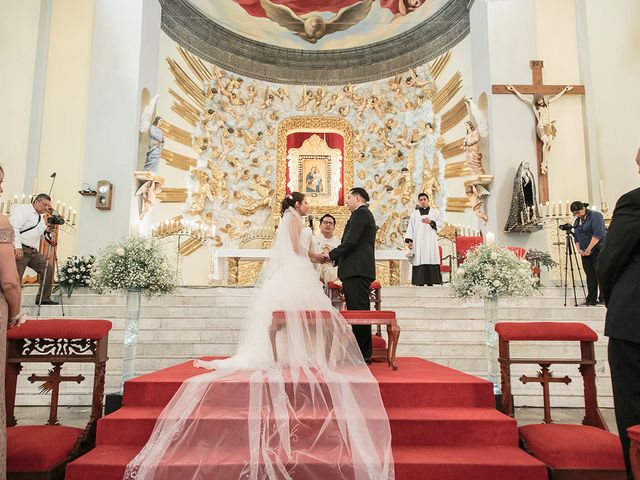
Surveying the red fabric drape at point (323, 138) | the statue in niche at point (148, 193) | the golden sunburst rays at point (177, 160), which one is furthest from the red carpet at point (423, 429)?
the red fabric drape at point (323, 138)

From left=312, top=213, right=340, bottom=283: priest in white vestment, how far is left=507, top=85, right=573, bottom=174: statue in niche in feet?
17.2

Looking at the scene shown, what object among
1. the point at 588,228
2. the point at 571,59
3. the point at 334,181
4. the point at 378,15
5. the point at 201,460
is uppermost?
the point at 378,15

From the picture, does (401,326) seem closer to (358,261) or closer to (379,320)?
(358,261)

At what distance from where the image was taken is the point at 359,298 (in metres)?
4.79

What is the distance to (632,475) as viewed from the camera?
242 centimetres

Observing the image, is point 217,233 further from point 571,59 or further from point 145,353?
point 571,59

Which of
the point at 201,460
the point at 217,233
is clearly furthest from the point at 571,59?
the point at 201,460

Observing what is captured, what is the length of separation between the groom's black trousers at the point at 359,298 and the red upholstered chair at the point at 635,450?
8.80 ft

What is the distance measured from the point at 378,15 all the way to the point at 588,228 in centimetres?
827

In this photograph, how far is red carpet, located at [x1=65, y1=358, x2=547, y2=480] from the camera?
297 centimetres

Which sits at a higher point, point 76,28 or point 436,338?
point 76,28

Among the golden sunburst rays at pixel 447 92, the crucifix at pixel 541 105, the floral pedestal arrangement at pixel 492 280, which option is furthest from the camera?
the golden sunburst rays at pixel 447 92

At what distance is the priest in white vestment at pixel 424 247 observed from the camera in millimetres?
8875

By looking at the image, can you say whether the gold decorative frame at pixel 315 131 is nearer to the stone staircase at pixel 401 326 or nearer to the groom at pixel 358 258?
the stone staircase at pixel 401 326
